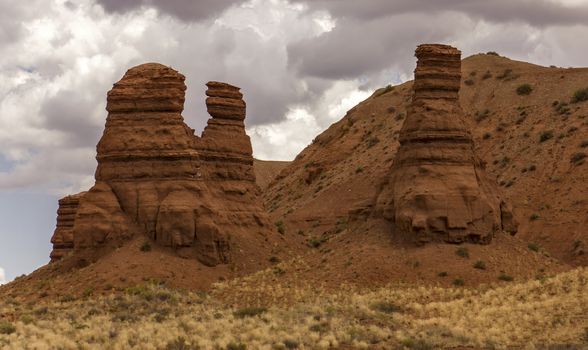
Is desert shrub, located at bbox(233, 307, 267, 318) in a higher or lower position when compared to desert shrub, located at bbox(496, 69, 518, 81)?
lower

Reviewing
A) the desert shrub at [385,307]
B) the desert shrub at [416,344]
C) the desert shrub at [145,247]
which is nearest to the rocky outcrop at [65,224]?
the desert shrub at [145,247]

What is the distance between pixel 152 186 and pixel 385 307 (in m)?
15.2

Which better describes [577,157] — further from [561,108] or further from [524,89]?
[524,89]

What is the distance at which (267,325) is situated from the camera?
4209 cm

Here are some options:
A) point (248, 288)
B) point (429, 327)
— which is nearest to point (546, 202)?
point (248, 288)

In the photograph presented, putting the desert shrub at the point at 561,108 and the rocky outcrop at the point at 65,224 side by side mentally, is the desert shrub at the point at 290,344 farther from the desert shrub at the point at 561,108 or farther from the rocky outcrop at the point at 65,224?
the desert shrub at the point at 561,108

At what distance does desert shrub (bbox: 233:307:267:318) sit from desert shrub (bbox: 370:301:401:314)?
5056 mm

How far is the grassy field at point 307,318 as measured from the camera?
126 feet

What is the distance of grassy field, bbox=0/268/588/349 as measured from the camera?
126 ft

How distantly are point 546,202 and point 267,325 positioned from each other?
44009mm

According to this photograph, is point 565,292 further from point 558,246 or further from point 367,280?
point 558,246

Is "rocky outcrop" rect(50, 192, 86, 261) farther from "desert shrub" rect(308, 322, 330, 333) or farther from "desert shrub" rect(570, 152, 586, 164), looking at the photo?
"desert shrub" rect(308, 322, 330, 333)

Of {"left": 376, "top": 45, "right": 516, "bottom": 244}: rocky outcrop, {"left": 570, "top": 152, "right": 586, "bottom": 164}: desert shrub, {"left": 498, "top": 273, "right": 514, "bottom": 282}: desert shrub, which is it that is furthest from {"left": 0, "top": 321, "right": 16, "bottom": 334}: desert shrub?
{"left": 570, "top": 152, "right": 586, "bottom": 164}: desert shrub

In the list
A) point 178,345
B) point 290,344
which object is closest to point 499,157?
point 290,344
